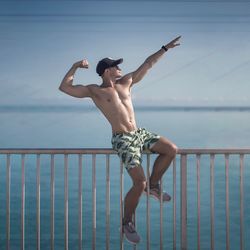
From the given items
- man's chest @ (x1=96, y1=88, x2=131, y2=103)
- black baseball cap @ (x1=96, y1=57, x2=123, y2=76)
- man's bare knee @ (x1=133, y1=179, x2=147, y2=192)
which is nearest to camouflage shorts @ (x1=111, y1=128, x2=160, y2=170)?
man's bare knee @ (x1=133, y1=179, x2=147, y2=192)

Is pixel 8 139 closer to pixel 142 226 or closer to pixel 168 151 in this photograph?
pixel 142 226

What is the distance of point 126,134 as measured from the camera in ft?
12.0

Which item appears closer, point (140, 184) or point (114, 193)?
point (140, 184)

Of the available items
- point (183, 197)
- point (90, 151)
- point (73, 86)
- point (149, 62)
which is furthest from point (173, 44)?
point (183, 197)

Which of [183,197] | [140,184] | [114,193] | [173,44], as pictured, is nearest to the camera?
[140,184]

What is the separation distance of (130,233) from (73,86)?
1040 mm

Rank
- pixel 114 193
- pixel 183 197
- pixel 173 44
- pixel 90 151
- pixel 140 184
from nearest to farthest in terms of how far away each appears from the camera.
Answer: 1. pixel 140 184
2. pixel 90 151
3. pixel 183 197
4. pixel 173 44
5. pixel 114 193

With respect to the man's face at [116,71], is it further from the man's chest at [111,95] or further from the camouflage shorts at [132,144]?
the camouflage shorts at [132,144]

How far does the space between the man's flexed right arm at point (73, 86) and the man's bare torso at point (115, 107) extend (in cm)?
9

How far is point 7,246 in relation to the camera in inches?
153

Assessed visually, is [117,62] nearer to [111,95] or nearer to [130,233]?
[111,95]

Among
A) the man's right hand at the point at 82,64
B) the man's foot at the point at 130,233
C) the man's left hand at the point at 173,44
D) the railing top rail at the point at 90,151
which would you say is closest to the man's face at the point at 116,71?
the man's right hand at the point at 82,64

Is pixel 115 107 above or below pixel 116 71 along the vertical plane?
below

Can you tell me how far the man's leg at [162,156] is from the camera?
3.66 meters
